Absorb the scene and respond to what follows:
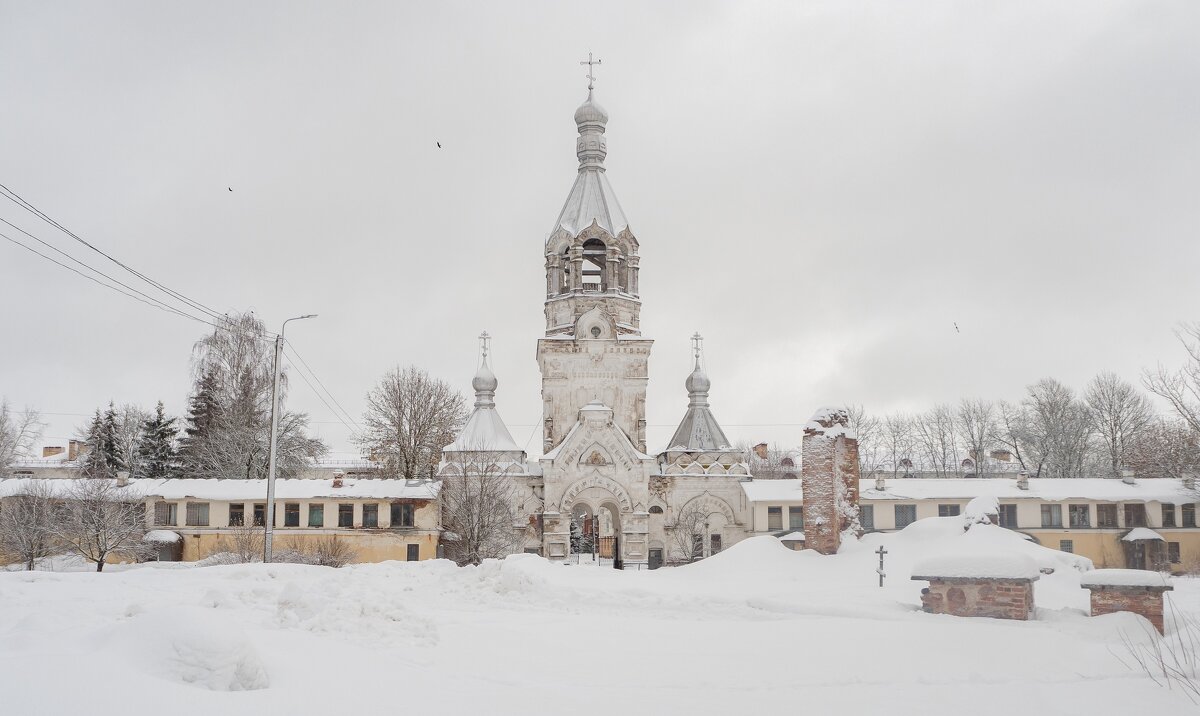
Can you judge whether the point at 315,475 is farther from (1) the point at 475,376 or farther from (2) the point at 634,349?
(2) the point at 634,349

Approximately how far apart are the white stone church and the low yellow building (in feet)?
6.21

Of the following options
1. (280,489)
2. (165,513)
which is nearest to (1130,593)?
(280,489)

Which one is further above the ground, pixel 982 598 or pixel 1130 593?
pixel 1130 593

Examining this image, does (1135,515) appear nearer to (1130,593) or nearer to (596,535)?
(596,535)

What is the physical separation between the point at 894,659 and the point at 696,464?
1199 inches

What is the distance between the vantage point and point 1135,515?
124ft

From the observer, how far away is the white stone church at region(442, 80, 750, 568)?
1490 inches

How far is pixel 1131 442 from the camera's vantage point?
51750mm

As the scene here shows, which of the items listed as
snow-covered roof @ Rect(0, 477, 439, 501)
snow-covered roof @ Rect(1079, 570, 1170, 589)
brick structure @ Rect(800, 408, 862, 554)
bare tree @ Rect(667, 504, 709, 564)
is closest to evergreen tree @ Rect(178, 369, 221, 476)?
snow-covered roof @ Rect(0, 477, 439, 501)

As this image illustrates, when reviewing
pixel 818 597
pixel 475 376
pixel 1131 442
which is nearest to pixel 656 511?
pixel 475 376

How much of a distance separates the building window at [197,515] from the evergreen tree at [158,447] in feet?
34.4

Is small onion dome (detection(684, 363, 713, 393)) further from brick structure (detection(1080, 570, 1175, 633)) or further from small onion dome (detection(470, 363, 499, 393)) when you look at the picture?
brick structure (detection(1080, 570, 1175, 633))

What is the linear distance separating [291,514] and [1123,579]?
30516 millimetres

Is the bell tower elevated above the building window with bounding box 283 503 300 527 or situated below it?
above
